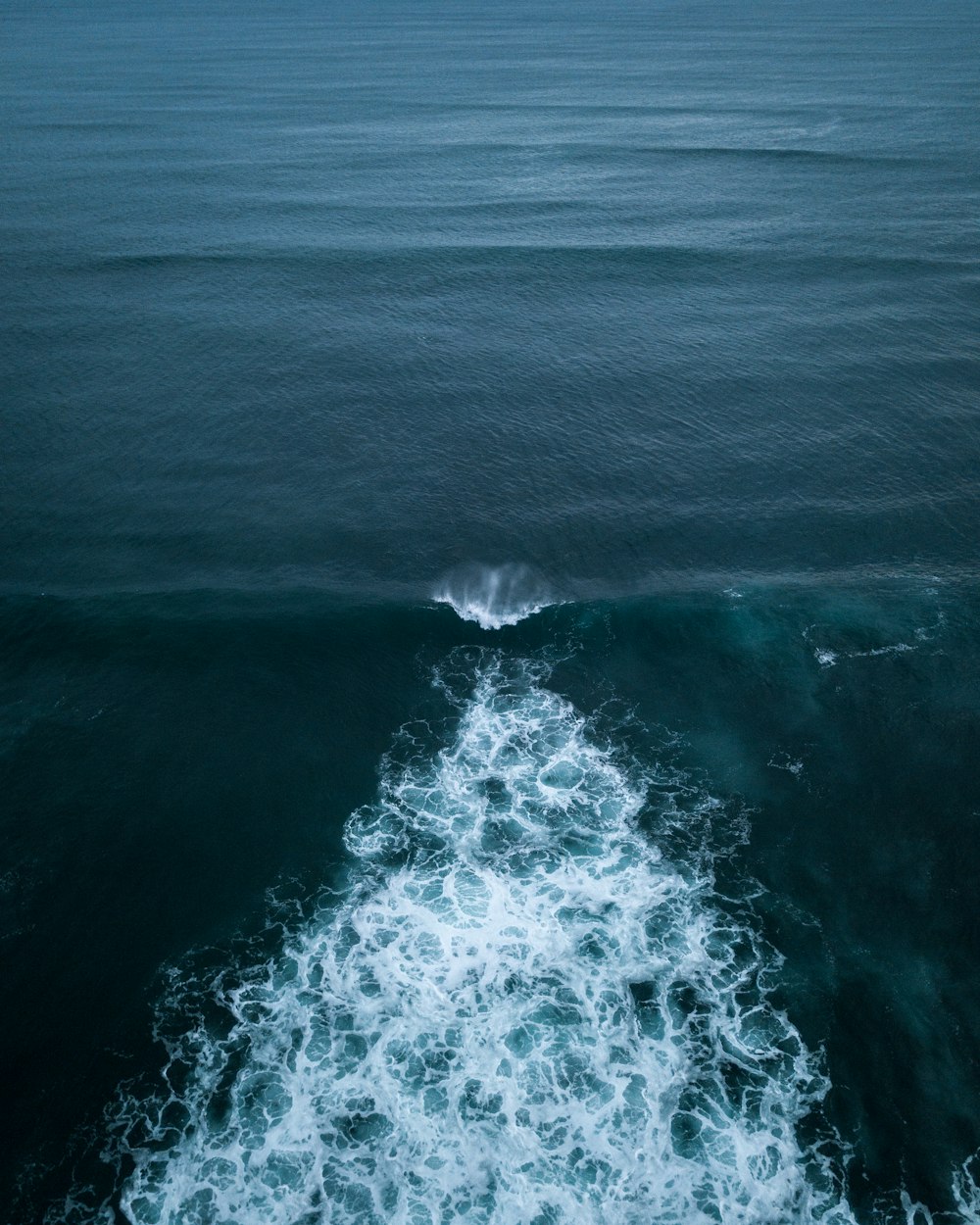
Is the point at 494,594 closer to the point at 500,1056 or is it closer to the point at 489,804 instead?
the point at 489,804

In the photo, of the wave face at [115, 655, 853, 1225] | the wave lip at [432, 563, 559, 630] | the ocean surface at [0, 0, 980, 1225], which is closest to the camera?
the wave face at [115, 655, 853, 1225]

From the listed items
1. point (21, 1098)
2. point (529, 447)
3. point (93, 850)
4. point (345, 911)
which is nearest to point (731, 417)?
point (529, 447)

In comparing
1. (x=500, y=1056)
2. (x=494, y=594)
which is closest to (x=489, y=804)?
(x=500, y=1056)

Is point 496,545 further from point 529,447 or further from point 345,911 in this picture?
point 345,911

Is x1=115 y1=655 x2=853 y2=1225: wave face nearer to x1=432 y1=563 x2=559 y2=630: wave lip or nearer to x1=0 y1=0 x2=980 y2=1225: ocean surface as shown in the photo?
x1=0 y1=0 x2=980 y2=1225: ocean surface

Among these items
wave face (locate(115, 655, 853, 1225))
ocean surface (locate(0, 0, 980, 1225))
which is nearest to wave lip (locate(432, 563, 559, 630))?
ocean surface (locate(0, 0, 980, 1225))

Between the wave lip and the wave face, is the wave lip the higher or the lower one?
the higher one
